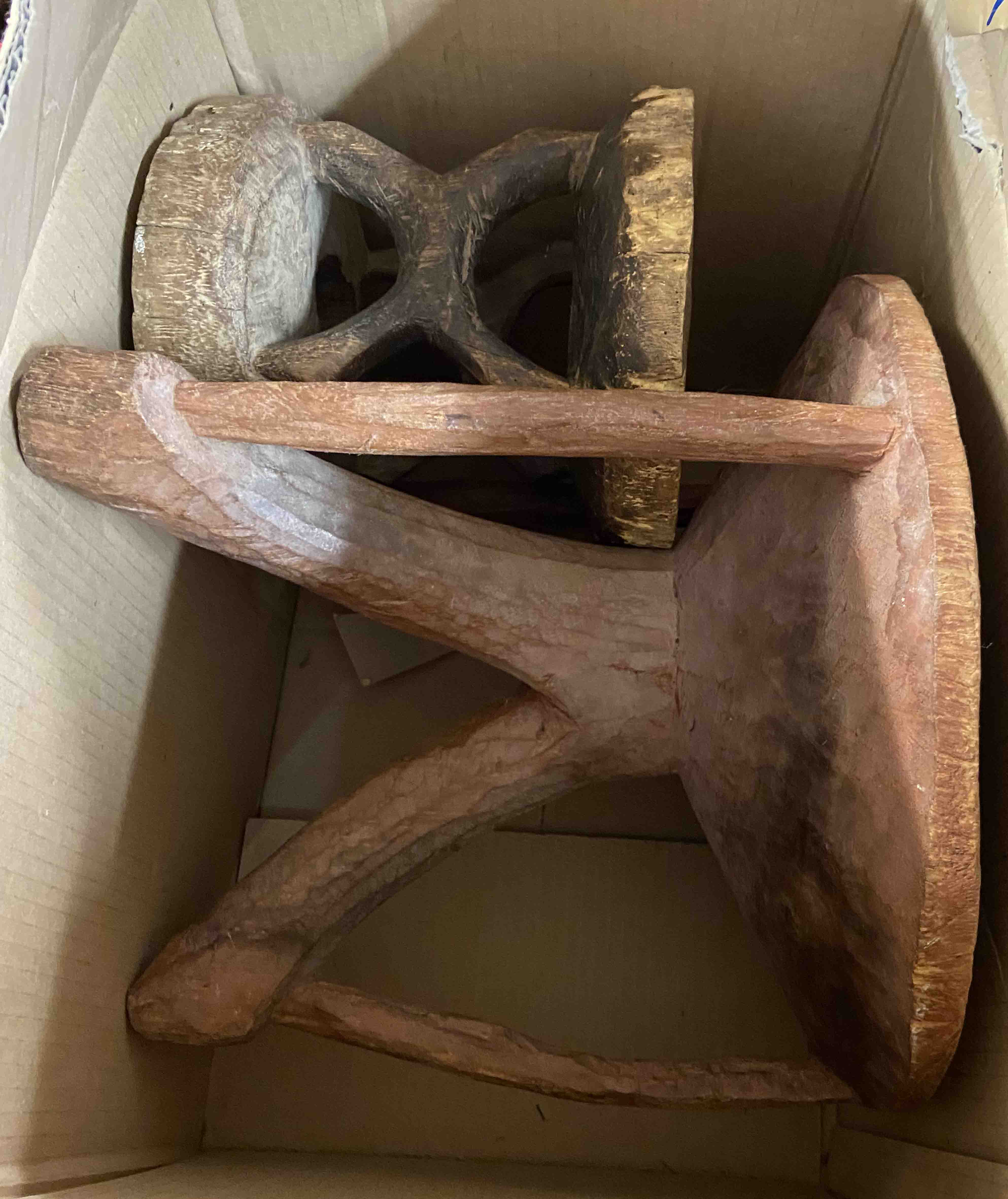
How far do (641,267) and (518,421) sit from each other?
10.0 inches

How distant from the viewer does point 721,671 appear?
1145mm

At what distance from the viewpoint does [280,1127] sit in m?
1.46

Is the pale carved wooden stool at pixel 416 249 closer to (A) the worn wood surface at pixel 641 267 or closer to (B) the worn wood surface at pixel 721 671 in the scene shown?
(A) the worn wood surface at pixel 641 267

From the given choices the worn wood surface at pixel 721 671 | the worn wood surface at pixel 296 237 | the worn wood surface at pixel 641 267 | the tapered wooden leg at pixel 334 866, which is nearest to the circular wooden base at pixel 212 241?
the worn wood surface at pixel 296 237

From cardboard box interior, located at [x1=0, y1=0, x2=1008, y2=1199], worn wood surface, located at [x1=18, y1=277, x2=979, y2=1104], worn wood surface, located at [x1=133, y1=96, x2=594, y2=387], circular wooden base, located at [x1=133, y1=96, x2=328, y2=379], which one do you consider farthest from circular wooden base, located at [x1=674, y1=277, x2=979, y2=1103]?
circular wooden base, located at [x1=133, y1=96, x2=328, y2=379]

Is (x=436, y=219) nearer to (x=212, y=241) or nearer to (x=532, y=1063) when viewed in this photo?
(x=212, y=241)

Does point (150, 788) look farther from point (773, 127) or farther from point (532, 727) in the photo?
point (773, 127)

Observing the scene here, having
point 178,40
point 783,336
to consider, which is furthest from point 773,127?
point 178,40

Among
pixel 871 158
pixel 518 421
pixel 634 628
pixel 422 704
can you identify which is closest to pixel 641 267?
pixel 518 421

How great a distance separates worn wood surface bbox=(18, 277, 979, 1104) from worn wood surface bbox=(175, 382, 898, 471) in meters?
0.08

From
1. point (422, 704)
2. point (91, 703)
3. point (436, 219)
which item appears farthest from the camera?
point (422, 704)

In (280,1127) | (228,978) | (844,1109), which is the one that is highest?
(228,978)

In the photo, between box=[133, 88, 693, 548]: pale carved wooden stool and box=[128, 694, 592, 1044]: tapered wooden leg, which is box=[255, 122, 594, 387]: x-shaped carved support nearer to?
box=[133, 88, 693, 548]: pale carved wooden stool

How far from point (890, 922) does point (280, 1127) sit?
3.46 feet
